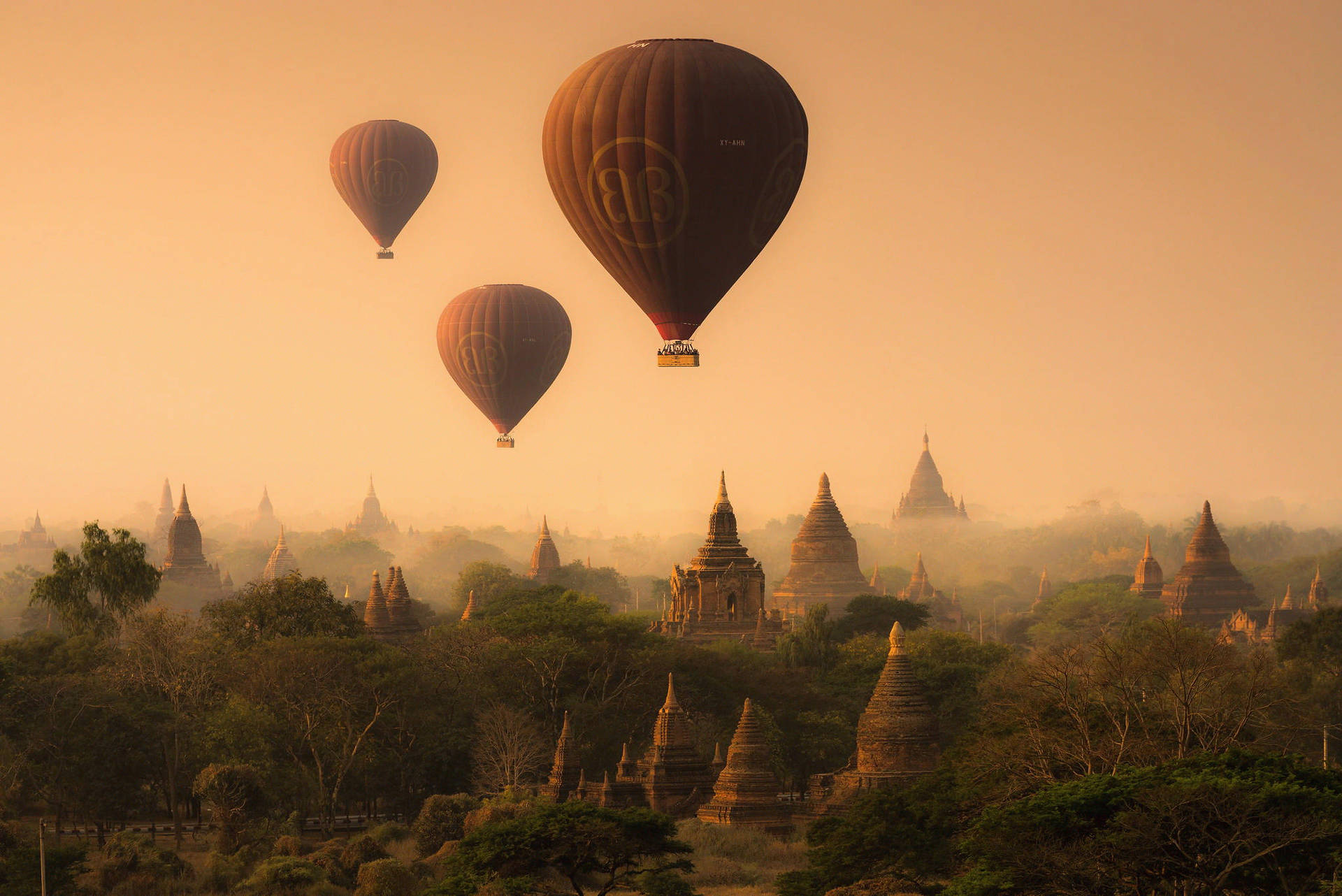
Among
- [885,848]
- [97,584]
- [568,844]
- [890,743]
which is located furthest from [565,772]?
[97,584]

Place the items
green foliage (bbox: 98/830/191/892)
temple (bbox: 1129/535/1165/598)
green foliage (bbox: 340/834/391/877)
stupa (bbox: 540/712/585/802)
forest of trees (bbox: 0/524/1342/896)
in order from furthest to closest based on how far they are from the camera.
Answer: temple (bbox: 1129/535/1165/598) < stupa (bbox: 540/712/585/802) < green foliage (bbox: 340/834/391/877) < green foliage (bbox: 98/830/191/892) < forest of trees (bbox: 0/524/1342/896)

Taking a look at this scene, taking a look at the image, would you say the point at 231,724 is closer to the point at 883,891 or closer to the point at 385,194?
the point at 883,891

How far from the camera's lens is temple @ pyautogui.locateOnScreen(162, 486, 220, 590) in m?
177

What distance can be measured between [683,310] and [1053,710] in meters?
16.9

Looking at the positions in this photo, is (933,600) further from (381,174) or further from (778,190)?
(778,190)

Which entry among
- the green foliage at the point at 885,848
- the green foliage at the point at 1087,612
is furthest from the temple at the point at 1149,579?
the green foliage at the point at 885,848

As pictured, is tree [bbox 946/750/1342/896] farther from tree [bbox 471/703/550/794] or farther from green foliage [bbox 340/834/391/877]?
tree [bbox 471/703/550/794]

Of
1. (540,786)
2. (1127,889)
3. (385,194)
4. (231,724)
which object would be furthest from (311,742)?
(385,194)

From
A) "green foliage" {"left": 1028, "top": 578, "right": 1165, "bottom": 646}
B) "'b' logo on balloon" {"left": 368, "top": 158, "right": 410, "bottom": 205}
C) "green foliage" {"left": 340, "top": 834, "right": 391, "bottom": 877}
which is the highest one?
"'b' logo on balloon" {"left": 368, "top": 158, "right": 410, "bottom": 205}

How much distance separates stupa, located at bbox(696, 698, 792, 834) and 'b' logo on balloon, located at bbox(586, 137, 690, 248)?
1368 cm

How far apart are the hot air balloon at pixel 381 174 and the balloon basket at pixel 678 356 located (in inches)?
1916

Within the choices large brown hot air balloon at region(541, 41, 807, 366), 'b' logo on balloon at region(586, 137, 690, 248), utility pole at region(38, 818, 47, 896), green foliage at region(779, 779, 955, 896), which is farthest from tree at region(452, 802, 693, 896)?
'b' logo on balloon at region(586, 137, 690, 248)

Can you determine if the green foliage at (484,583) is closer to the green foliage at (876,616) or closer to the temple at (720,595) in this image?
the green foliage at (876,616)

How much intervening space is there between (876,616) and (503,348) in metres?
24.8
